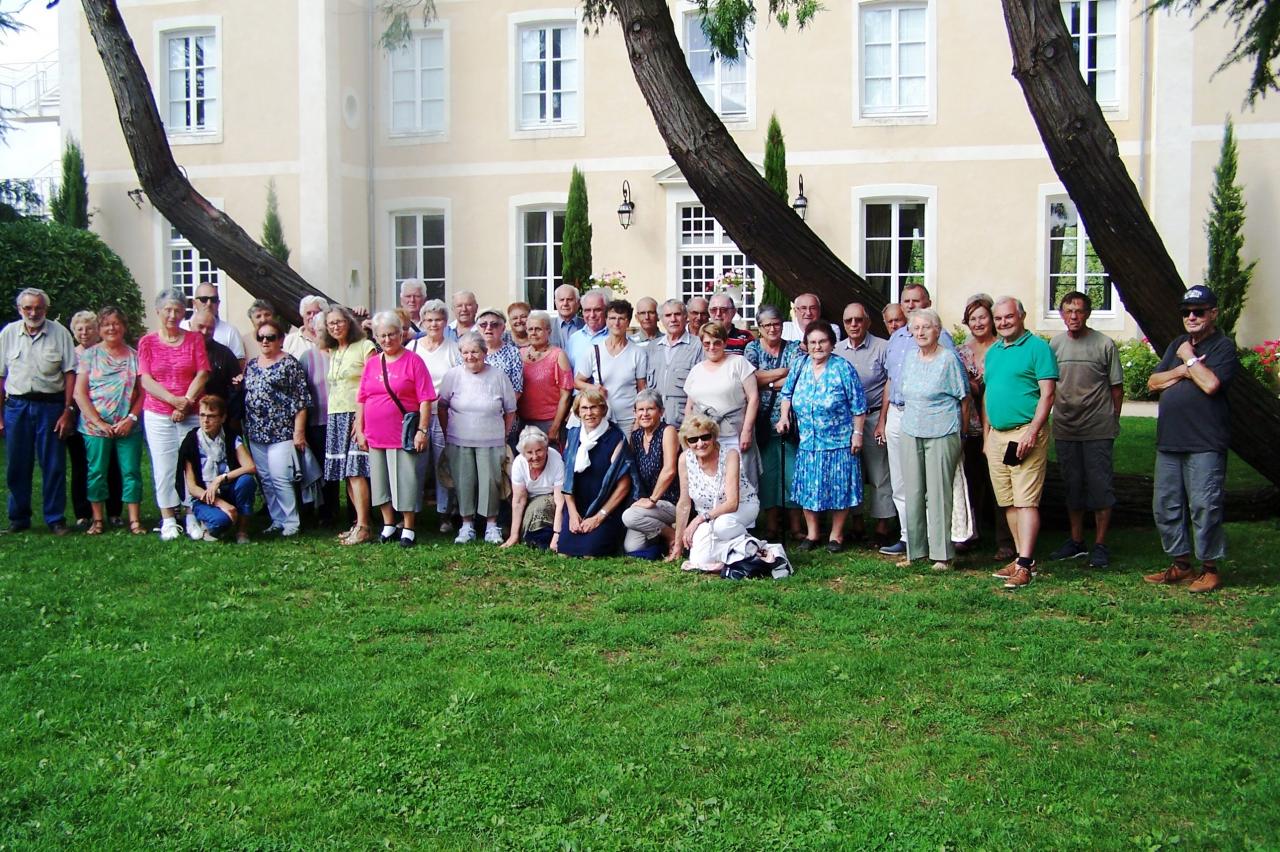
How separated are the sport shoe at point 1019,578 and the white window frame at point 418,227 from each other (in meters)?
14.3

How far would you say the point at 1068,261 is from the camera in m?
18.3

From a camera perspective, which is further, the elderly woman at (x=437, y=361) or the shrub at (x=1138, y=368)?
the shrub at (x=1138, y=368)

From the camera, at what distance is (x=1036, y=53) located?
781 cm

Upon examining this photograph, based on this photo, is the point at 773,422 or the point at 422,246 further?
the point at 422,246

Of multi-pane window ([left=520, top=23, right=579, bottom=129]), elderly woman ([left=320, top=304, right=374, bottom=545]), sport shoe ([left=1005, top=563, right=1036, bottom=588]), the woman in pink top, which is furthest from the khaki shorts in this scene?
multi-pane window ([left=520, top=23, right=579, bottom=129])

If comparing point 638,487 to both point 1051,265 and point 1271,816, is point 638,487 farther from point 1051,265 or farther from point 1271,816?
point 1051,265

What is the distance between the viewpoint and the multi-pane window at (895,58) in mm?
18609

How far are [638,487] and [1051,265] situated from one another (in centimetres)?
1213

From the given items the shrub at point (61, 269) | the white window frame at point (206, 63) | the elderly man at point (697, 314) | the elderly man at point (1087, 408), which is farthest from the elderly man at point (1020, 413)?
the white window frame at point (206, 63)

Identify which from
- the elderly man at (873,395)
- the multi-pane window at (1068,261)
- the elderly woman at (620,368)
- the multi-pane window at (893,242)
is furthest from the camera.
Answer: the multi-pane window at (893,242)

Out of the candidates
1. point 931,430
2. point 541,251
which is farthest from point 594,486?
point 541,251

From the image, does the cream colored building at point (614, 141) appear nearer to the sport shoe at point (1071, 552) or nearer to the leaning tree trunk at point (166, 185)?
the leaning tree trunk at point (166, 185)

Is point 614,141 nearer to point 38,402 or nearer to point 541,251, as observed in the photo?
point 541,251

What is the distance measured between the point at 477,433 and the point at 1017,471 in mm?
3603
